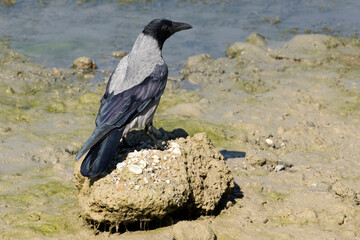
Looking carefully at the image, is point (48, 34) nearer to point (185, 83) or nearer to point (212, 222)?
point (185, 83)

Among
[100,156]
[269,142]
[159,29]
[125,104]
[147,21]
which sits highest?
[159,29]

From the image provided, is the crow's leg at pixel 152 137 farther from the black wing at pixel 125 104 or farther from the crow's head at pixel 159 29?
the crow's head at pixel 159 29

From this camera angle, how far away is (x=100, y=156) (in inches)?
177

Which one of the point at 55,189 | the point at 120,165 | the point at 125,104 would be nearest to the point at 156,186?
the point at 120,165

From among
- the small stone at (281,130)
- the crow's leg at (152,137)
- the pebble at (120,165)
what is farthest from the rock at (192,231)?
the small stone at (281,130)

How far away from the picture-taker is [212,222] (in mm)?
4930

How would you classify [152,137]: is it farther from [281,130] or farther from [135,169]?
[281,130]

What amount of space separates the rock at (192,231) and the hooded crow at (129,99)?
2.80 ft

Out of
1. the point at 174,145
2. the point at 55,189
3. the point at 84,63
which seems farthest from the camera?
the point at 84,63

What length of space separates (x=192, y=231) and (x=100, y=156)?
107cm

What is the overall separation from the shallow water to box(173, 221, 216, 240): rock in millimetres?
6098

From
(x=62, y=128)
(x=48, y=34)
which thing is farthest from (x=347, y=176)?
(x=48, y=34)

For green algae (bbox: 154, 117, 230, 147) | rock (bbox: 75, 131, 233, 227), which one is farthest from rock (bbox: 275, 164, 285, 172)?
rock (bbox: 75, 131, 233, 227)

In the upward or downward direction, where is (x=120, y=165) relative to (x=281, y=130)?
upward
